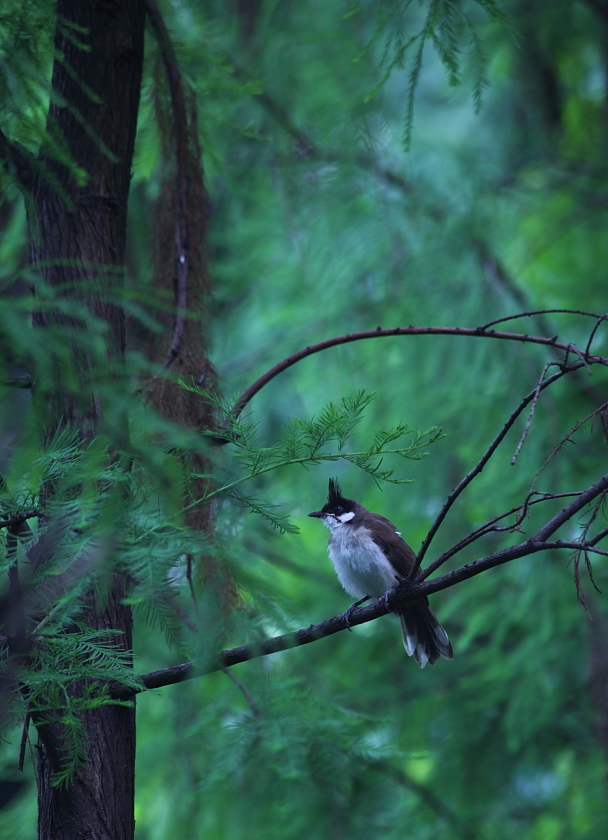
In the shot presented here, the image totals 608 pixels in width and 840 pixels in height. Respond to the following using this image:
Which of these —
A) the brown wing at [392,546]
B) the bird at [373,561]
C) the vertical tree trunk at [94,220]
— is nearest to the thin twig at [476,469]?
the vertical tree trunk at [94,220]

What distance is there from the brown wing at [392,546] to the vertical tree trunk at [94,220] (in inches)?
65.9

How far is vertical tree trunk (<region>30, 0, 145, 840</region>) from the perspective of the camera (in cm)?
168

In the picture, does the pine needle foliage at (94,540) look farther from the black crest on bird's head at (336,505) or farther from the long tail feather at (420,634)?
the black crest on bird's head at (336,505)

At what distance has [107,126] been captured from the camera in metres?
A: 2.04

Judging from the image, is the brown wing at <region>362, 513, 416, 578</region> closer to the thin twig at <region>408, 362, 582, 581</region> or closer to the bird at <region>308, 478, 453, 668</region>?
the bird at <region>308, 478, 453, 668</region>

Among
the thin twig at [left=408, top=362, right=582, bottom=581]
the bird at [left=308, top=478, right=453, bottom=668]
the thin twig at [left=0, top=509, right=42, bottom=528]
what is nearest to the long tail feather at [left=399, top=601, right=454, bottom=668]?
the bird at [left=308, top=478, right=453, bottom=668]

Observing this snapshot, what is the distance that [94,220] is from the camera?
79.6 inches

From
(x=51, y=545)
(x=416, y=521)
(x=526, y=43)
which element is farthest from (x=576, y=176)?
(x=51, y=545)

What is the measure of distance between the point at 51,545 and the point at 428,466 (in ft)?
12.9

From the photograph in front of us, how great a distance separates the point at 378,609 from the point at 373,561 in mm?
1424

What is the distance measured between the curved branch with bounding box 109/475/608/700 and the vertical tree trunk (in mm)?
175

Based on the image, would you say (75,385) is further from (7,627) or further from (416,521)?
(416,521)

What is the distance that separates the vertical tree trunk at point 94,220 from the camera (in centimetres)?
168

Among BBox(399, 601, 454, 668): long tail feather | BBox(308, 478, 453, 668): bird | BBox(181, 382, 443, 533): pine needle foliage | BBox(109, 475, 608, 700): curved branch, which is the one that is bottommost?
BBox(109, 475, 608, 700): curved branch
